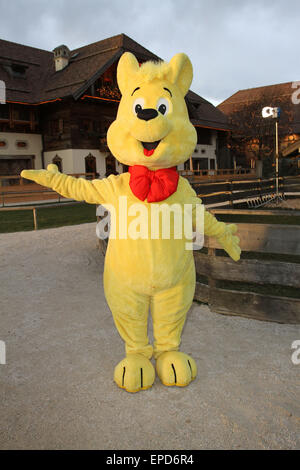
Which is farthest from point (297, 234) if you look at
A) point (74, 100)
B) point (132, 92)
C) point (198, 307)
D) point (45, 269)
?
point (74, 100)

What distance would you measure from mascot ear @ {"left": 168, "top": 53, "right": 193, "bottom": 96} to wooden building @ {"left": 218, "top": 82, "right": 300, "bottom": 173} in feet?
86.4

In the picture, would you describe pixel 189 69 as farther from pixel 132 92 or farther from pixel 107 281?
pixel 107 281

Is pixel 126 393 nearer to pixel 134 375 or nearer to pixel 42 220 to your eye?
pixel 134 375

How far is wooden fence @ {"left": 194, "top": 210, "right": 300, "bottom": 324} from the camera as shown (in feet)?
10.8

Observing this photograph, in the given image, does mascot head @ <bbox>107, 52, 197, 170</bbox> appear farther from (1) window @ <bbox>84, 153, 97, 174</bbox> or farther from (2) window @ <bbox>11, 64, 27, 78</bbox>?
(2) window @ <bbox>11, 64, 27, 78</bbox>

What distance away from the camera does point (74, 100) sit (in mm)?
20562

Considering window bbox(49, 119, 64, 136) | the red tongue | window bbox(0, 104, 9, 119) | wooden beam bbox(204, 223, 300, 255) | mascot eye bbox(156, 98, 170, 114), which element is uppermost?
window bbox(0, 104, 9, 119)

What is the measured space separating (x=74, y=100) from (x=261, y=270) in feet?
63.5

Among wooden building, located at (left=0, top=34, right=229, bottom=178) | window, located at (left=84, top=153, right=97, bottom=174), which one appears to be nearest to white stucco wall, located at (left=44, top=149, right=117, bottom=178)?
wooden building, located at (left=0, top=34, right=229, bottom=178)

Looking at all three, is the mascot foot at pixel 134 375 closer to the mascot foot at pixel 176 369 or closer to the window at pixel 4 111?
the mascot foot at pixel 176 369

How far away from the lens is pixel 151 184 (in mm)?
2311

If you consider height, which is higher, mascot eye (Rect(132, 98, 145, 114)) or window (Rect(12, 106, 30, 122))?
window (Rect(12, 106, 30, 122))

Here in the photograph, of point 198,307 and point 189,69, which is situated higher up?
point 189,69
